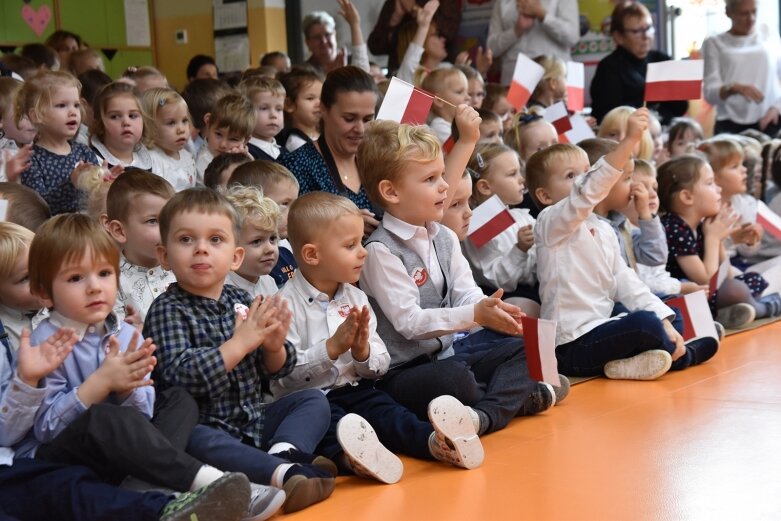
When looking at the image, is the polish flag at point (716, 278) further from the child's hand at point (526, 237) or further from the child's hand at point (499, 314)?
the child's hand at point (499, 314)

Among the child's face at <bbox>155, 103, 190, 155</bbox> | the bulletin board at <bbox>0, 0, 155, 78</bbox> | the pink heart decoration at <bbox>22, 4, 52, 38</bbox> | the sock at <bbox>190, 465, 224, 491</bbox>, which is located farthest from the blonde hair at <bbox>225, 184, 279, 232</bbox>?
the pink heart decoration at <bbox>22, 4, 52, 38</bbox>

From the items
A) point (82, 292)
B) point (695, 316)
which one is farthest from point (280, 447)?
point (695, 316)

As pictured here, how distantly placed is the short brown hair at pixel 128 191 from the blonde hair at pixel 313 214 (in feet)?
1.34

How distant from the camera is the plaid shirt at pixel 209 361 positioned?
9.62 feet

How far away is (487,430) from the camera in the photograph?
351 cm

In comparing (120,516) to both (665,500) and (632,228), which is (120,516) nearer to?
(665,500)

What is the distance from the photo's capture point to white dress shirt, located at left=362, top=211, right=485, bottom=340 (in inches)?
137

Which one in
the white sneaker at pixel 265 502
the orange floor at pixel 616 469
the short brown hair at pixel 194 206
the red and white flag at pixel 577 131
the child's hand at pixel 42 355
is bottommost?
the orange floor at pixel 616 469

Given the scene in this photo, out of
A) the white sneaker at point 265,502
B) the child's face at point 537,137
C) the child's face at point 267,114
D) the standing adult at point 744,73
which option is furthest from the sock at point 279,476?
the standing adult at point 744,73

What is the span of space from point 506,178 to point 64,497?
8.78ft

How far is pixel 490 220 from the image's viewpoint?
435cm

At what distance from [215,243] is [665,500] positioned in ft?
4.53

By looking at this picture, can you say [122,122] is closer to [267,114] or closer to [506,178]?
[267,114]

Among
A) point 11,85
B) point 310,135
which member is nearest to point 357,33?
point 310,135
